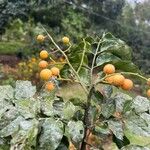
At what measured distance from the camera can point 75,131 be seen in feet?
6.09

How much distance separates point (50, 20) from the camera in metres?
15.6

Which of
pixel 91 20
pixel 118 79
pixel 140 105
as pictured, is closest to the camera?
pixel 118 79

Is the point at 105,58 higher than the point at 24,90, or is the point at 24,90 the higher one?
the point at 105,58

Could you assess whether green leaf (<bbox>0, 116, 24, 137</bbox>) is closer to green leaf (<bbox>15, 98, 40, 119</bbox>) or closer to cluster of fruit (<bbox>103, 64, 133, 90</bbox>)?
green leaf (<bbox>15, 98, 40, 119</bbox>)

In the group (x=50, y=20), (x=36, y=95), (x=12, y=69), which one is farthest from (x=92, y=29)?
(x=36, y=95)

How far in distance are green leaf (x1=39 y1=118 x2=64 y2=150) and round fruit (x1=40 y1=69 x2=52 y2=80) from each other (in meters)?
Answer: 0.17

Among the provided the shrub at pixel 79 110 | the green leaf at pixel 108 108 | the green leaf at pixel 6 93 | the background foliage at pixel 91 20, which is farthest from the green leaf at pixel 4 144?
the background foliage at pixel 91 20

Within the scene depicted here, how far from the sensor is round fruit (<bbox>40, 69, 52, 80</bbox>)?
1960 mm

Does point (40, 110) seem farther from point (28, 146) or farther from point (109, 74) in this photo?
point (109, 74)

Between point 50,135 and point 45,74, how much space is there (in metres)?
0.24

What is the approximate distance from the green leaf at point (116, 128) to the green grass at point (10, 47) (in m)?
13.0

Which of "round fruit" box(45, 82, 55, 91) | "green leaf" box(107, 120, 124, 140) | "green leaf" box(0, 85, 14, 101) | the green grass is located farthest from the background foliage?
"green leaf" box(107, 120, 124, 140)

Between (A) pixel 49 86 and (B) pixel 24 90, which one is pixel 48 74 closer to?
(A) pixel 49 86

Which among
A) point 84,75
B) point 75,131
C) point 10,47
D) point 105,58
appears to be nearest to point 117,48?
point 105,58
